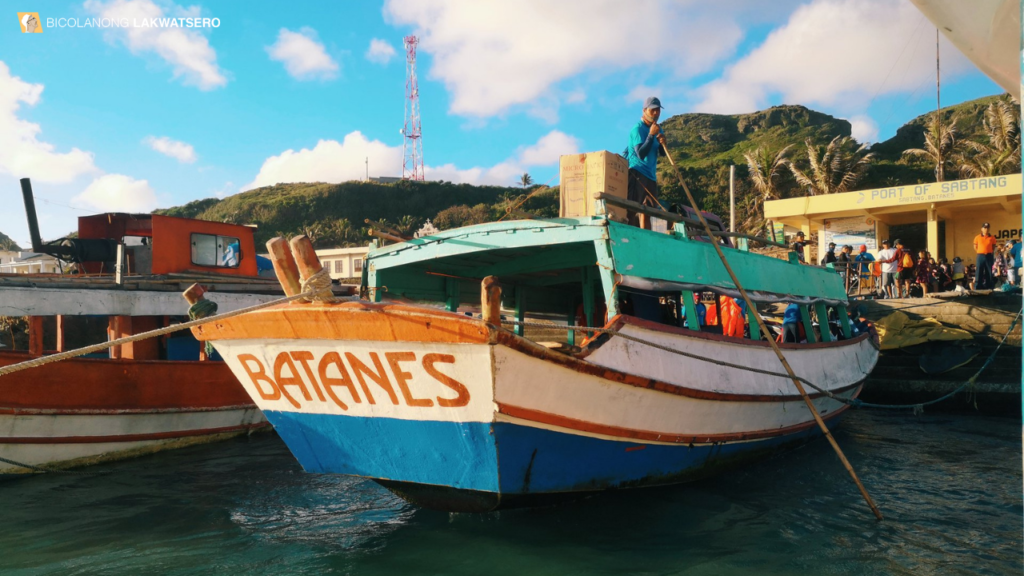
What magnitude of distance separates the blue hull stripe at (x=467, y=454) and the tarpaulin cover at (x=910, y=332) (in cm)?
1004

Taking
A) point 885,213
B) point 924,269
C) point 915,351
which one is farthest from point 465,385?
point 885,213

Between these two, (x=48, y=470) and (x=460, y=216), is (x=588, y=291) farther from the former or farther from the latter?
(x=460, y=216)

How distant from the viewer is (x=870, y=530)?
5117 mm

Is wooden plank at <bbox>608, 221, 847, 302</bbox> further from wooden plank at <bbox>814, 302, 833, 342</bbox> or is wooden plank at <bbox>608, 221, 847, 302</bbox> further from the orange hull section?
the orange hull section

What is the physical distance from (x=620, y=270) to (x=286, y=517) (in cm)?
355

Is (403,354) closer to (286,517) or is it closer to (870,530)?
(286,517)

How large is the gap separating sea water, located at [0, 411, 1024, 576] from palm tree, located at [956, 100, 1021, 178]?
74.3 feet

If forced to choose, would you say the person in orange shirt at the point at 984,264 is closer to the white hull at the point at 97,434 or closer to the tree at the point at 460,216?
the white hull at the point at 97,434

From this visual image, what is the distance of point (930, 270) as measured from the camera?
1648 cm

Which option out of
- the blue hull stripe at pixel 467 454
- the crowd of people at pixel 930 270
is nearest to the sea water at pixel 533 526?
the blue hull stripe at pixel 467 454

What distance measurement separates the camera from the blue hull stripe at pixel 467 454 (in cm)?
425

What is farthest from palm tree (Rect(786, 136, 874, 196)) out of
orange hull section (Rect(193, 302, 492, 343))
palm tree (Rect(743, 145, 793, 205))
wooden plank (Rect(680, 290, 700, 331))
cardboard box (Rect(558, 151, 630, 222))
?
orange hull section (Rect(193, 302, 492, 343))

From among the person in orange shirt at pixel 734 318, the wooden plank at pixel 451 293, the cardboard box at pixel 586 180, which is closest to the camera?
the cardboard box at pixel 586 180

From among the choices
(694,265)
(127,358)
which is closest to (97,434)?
(127,358)
